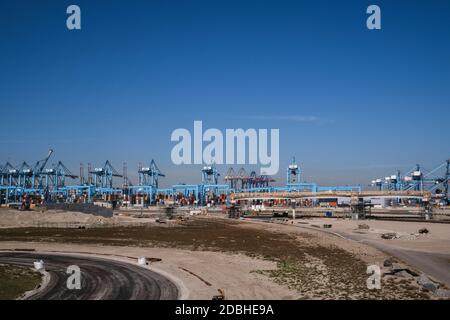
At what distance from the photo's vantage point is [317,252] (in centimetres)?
3834

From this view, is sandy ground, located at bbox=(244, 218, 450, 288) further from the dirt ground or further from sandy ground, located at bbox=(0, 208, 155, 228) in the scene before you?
sandy ground, located at bbox=(0, 208, 155, 228)

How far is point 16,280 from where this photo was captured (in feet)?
77.4

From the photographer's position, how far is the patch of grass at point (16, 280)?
67.5ft

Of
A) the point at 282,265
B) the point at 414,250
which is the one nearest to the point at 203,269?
the point at 282,265

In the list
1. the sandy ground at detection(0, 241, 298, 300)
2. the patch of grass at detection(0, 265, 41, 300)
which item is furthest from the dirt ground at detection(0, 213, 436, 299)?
the patch of grass at detection(0, 265, 41, 300)

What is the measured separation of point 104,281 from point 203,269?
735 cm

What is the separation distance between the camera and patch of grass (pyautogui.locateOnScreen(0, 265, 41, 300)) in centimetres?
2059

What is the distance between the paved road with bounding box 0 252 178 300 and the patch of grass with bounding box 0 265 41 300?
0.92 m

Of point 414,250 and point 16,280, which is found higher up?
point 16,280

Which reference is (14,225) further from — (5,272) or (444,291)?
(444,291)

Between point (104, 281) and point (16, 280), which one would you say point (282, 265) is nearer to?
point (104, 281)
